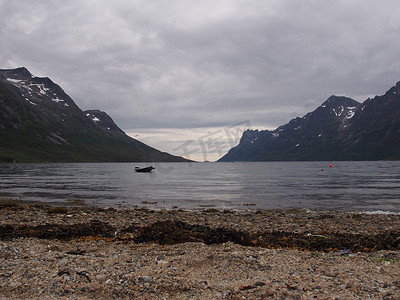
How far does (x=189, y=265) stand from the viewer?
35.4ft

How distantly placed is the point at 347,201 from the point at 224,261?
3289 cm

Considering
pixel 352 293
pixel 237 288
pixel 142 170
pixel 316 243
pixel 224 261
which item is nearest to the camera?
pixel 352 293

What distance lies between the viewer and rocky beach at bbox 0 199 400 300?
27.5 ft

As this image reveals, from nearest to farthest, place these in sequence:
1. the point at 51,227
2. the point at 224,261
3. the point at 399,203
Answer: the point at 224,261
the point at 51,227
the point at 399,203

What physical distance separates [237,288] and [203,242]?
626 centimetres

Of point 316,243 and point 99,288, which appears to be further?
point 316,243

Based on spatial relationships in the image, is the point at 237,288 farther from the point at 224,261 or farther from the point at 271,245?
the point at 271,245

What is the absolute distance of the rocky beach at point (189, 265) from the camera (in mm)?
8391

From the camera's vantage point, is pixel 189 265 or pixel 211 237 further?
pixel 211 237

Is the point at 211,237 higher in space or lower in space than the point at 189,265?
lower

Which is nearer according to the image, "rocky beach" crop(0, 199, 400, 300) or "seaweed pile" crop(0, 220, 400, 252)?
"rocky beach" crop(0, 199, 400, 300)

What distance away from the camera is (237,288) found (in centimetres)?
862

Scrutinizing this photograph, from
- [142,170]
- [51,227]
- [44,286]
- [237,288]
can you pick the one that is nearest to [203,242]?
[237,288]

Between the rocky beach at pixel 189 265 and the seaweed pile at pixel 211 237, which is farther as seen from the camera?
the seaweed pile at pixel 211 237
